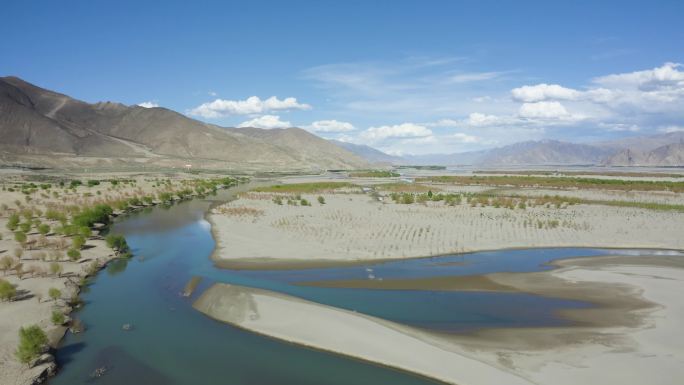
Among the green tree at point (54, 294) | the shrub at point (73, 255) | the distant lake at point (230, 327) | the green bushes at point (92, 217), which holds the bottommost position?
the distant lake at point (230, 327)

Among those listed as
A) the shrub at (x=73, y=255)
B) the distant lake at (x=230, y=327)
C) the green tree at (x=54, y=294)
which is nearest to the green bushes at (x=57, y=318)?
the distant lake at (x=230, y=327)

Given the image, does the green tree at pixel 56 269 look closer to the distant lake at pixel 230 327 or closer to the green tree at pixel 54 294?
the distant lake at pixel 230 327

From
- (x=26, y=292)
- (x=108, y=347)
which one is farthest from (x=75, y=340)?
(x=26, y=292)

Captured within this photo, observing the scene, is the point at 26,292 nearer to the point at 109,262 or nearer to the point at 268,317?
the point at 109,262

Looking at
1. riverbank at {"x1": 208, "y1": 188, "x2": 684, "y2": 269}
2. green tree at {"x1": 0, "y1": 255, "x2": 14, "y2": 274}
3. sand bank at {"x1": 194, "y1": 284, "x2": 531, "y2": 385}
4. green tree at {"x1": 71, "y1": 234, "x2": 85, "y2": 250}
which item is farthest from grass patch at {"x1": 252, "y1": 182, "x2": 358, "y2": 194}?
sand bank at {"x1": 194, "y1": 284, "x2": 531, "y2": 385}

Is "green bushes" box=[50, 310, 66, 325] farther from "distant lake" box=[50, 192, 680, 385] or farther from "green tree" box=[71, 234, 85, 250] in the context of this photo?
"green tree" box=[71, 234, 85, 250]

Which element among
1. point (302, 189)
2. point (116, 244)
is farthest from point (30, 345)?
point (302, 189)
